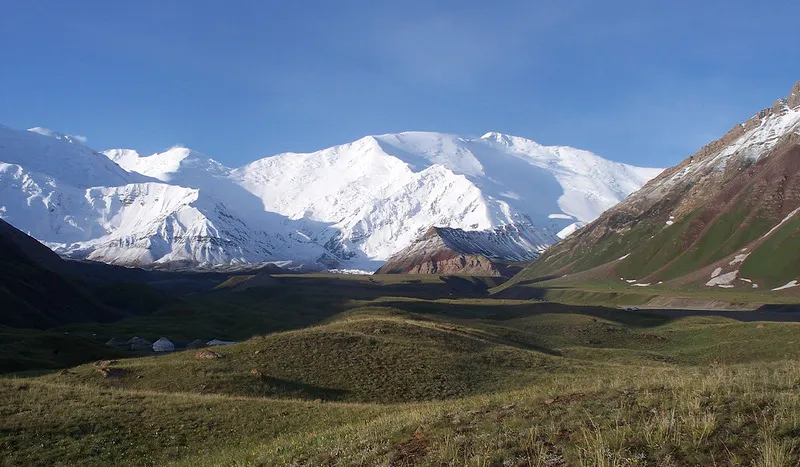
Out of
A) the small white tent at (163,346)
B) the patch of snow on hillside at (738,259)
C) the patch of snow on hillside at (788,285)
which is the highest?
the patch of snow on hillside at (738,259)

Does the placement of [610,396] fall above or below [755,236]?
below

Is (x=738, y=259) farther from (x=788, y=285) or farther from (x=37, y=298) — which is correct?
(x=37, y=298)

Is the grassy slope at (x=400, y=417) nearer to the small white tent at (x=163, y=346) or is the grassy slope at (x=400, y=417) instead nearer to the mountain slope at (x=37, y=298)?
the small white tent at (x=163, y=346)

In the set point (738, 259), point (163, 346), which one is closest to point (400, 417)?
point (163, 346)

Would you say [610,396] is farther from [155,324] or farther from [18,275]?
[18,275]

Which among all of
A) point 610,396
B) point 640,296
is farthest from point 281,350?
point 640,296

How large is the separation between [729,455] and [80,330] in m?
116

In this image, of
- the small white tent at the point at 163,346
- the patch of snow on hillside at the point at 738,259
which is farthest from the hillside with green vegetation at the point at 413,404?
the patch of snow on hillside at the point at 738,259

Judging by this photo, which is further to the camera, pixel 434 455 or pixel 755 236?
pixel 755 236

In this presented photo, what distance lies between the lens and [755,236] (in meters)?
185

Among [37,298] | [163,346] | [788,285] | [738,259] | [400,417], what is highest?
[738,259]

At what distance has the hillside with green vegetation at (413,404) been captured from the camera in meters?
13.1

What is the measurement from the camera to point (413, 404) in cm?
2869

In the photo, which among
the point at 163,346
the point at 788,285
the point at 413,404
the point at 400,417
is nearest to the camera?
the point at 400,417
